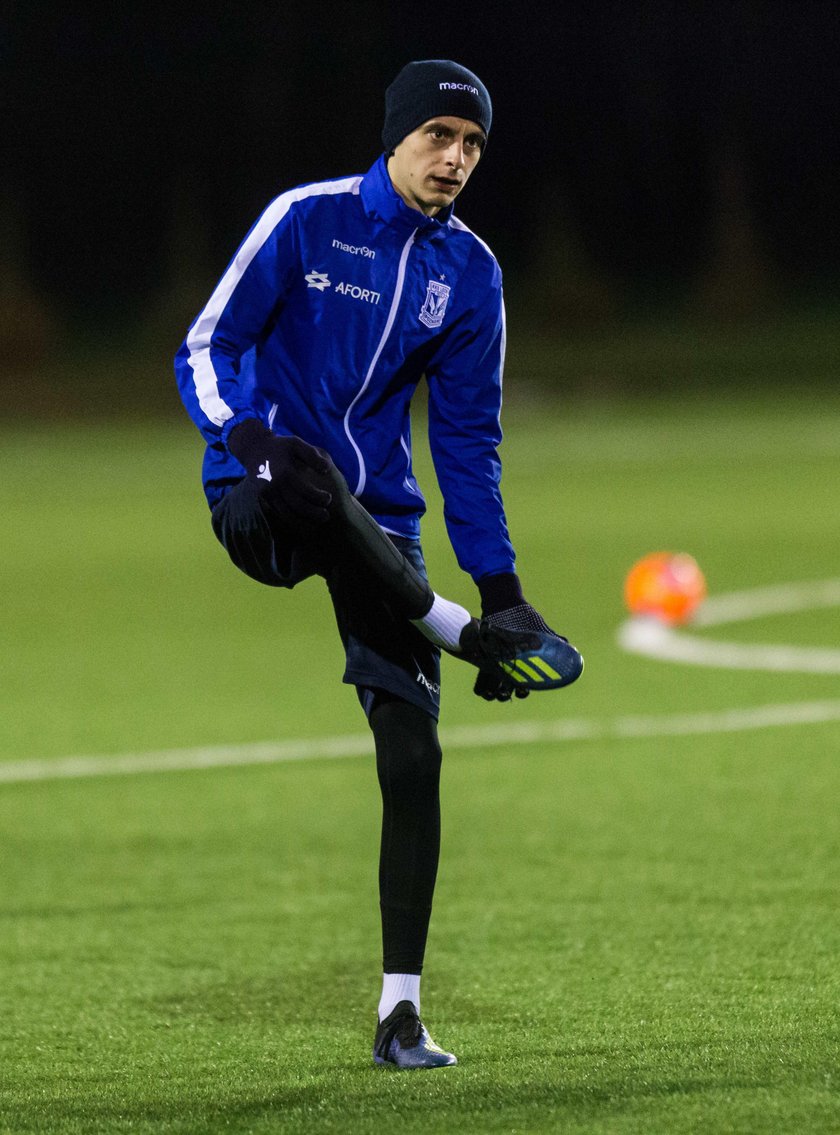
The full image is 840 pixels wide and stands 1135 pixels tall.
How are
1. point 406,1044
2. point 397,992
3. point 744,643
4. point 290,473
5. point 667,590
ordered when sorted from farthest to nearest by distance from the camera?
point 667,590, point 744,643, point 397,992, point 406,1044, point 290,473

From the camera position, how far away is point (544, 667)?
14.6ft

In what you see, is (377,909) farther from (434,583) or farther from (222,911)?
(434,583)

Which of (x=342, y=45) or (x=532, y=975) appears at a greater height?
(x=342, y=45)

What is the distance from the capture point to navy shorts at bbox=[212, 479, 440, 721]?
4.39 meters

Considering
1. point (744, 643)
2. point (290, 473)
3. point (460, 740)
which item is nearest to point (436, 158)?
point (290, 473)

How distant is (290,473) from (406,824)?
940 millimetres

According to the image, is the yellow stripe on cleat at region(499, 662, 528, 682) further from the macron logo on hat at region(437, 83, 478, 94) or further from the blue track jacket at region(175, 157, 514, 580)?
the macron logo on hat at region(437, 83, 478, 94)

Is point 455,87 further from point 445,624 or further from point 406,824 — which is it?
point 406,824

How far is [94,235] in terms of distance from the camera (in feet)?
193

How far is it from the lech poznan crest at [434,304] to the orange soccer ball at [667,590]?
7969 millimetres

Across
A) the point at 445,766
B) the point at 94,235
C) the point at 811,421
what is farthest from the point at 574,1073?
the point at 94,235

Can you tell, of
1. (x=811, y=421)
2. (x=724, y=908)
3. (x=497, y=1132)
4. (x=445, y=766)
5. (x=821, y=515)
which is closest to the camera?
(x=497, y=1132)

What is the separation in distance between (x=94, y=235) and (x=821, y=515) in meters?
43.2

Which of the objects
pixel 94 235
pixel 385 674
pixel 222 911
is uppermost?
pixel 94 235
